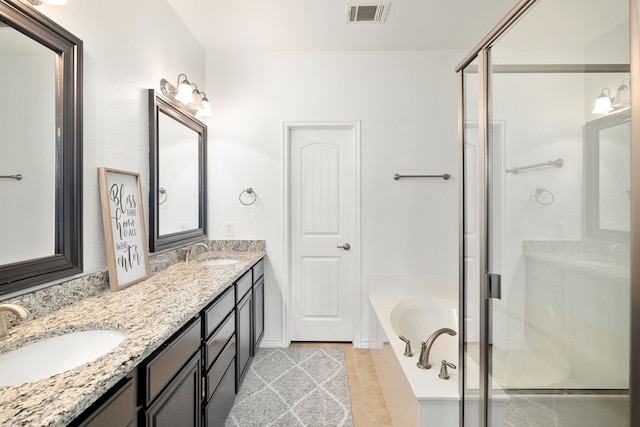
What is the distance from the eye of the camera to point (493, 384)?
1.28 meters

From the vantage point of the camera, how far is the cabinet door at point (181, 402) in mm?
1004

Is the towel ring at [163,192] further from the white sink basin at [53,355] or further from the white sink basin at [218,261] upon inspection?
the white sink basin at [53,355]

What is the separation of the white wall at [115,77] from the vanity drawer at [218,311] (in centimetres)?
58

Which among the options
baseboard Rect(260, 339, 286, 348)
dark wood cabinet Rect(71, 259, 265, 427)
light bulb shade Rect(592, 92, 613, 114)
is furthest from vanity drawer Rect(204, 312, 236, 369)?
light bulb shade Rect(592, 92, 613, 114)

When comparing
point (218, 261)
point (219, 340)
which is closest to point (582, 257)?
point (219, 340)

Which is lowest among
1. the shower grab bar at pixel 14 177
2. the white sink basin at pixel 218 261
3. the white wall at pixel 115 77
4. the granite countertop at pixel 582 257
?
the white sink basin at pixel 218 261

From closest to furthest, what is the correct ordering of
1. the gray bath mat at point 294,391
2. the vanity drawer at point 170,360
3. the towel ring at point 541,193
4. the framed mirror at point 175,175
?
the vanity drawer at point 170,360 → the towel ring at point 541,193 → the gray bath mat at point 294,391 → the framed mirror at point 175,175

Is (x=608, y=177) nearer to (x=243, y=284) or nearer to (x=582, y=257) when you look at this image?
(x=582, y=257)

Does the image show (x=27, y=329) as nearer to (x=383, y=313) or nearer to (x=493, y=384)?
(x=493, y=384)

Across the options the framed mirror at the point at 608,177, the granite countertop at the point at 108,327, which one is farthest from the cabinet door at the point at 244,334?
the framed mirror at the point at 608,177

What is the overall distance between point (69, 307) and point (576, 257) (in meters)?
1.87

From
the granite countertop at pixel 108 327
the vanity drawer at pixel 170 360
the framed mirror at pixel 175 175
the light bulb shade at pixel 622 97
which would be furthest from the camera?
the framed mirror at pixel 175 175

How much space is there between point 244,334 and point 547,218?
189cm

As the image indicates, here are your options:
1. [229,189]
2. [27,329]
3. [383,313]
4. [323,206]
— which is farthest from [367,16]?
[27,329]
